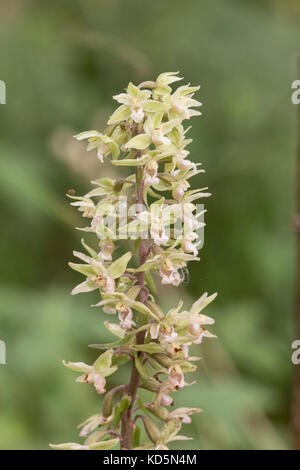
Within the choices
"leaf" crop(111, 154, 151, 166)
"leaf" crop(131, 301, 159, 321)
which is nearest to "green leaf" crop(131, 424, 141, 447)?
"leaf" crop(131, 301, 159, 321)

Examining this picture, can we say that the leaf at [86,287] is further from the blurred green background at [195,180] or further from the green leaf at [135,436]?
the blurred green background at [195,180]

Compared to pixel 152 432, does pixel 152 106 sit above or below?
above

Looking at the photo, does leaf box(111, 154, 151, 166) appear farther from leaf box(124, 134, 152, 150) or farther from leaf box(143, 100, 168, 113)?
leaf box(143, 100, 168, 113)

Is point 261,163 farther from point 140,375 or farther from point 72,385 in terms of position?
point 140,375
